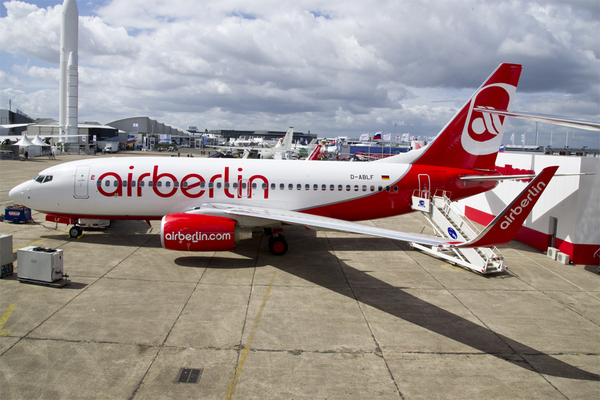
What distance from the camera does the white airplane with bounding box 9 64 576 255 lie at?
1689cm

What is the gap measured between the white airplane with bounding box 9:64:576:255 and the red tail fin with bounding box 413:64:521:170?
0.16 feet

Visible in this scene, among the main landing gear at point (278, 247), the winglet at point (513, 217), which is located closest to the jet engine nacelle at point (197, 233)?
the main landing gear at point (278, 247)

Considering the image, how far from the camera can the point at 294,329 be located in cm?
1012

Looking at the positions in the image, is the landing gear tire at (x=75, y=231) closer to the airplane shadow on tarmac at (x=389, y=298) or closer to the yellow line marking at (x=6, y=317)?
the airplane shadow on tarmac at (x=389, y=298)

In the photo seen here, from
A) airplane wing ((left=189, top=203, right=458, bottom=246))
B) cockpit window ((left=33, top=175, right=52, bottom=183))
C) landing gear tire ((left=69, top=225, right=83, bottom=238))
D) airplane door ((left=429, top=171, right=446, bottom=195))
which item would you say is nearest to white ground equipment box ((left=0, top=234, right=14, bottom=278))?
landing gear tire ((left=69, top=225, right=83, bottom=238))

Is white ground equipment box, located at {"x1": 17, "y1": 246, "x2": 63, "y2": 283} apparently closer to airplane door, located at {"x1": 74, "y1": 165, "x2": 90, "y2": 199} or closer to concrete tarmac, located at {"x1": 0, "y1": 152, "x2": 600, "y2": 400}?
concrete tarmac, located at {"x1": 0, "y1": 152, "x2": 600, "y2": 400}

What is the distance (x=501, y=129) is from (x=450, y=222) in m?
5.91

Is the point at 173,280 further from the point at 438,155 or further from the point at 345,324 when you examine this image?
the point at 438,155

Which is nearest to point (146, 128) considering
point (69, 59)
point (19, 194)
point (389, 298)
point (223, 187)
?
point (69, 59)

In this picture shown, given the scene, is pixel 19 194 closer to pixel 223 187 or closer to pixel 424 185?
pixel 223 187

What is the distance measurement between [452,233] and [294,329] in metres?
9.10

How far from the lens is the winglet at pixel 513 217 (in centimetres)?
869

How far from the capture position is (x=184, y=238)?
14219 millimetres

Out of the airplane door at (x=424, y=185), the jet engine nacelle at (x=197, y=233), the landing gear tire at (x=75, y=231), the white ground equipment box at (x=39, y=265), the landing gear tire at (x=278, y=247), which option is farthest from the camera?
the airplane door at (x=424, y=185)
